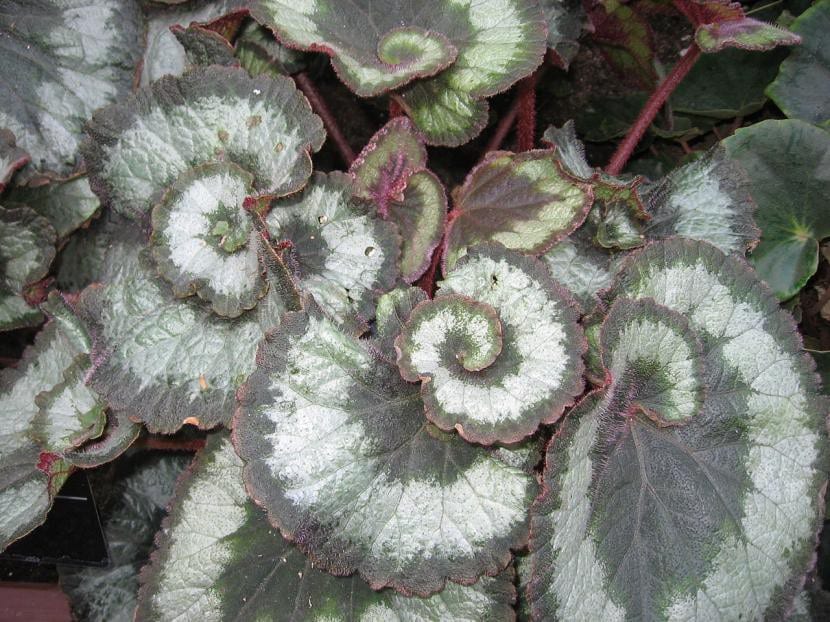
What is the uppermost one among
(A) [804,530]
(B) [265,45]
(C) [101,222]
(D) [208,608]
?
(B) [265,45]

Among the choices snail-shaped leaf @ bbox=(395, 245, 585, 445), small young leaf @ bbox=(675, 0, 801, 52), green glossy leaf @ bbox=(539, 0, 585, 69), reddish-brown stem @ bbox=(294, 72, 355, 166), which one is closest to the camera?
snail-shaped leaf @ bbox=(395, 245, 585, 445)

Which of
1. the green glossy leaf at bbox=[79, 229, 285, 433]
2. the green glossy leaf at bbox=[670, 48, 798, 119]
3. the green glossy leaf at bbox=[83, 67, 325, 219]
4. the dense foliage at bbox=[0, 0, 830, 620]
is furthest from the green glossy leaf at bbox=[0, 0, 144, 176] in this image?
the green glossy leaf at bbox=[670, 48, 798, 119]

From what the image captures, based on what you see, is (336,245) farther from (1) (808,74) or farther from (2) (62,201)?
(1) (808,74)

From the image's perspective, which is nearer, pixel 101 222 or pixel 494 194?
pixel 494 194

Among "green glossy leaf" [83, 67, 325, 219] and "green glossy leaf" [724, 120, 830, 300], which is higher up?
"green glossy leaf" [83, 67, 325, 219]

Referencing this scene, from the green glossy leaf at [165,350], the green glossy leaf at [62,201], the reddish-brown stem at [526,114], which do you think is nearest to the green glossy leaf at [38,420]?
the green glossy leaf at [165,350]

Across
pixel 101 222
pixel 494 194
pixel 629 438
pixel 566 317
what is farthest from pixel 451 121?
pixel 101 222

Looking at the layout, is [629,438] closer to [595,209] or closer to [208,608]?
[595,209]

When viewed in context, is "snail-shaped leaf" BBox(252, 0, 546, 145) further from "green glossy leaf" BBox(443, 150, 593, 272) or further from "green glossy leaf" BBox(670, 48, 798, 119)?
"green glossy leaf" BBox(670, 48, 798, 119)

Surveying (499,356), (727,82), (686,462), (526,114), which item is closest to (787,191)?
(727,82)
